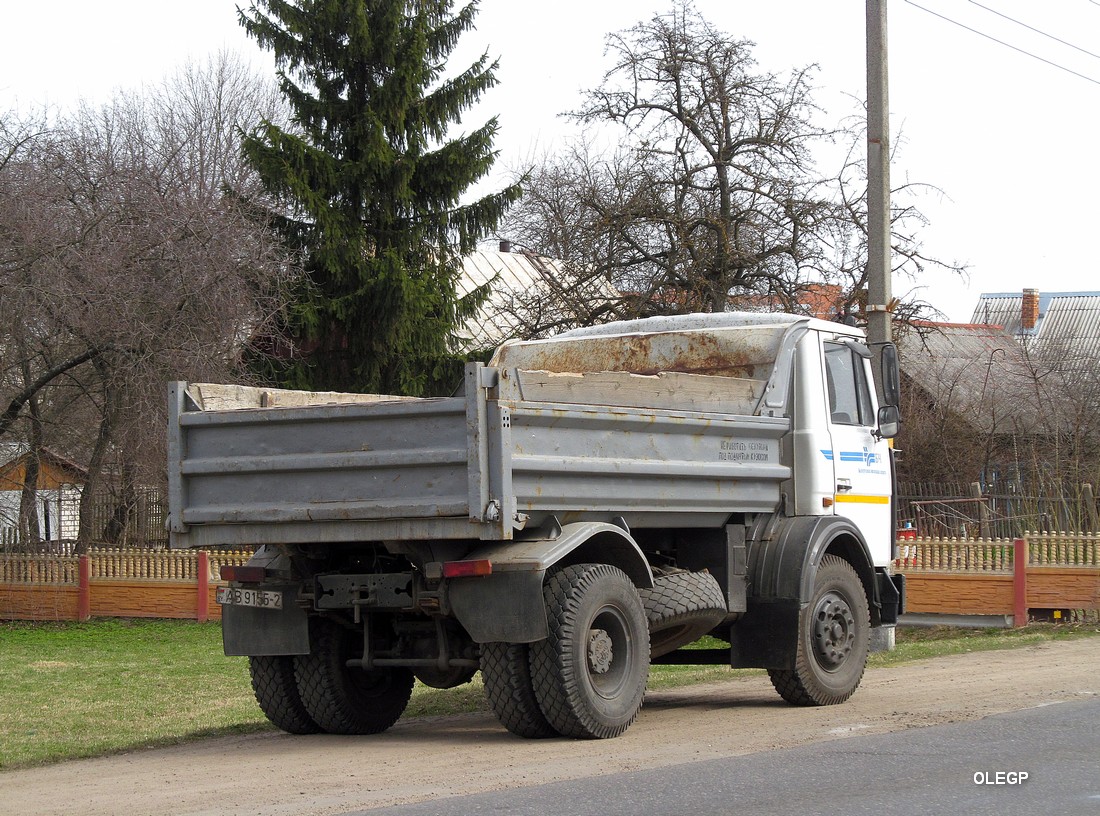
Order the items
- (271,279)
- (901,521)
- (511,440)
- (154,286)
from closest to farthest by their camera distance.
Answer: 1. (511,440)
2. (154,286)
3. (271,279)
4. (901,521)

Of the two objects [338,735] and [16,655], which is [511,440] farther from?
[16,655]

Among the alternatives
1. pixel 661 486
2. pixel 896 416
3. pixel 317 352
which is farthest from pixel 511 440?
pixel 317 352

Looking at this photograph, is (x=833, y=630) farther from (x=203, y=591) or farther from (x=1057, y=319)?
(x=1057, y=319)

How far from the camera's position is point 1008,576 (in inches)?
691

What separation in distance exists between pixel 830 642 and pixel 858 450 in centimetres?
163

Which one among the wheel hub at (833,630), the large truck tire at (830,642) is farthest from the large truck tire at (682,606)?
the wheel hub at (833,630)

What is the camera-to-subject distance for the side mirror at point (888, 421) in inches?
413

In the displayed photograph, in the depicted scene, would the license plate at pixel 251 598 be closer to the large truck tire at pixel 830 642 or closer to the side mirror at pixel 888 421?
the large truck tire at pixel 830 642

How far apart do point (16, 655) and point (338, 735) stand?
373 inches

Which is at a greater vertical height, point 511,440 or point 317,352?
point 317,352

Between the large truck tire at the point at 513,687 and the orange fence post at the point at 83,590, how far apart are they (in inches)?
607

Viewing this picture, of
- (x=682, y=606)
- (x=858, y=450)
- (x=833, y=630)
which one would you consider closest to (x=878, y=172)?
(x=858, y=450)

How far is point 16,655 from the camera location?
54.7ft

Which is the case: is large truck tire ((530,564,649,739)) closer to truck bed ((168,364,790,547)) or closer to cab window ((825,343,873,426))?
truck bed ((168,364,790,547))
